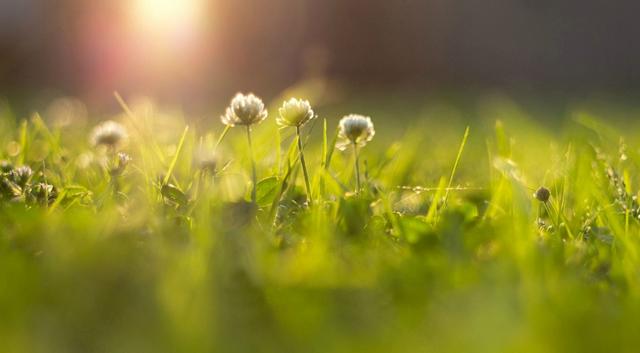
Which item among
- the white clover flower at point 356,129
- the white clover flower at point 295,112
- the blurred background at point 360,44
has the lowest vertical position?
the blurred background at point 360,44

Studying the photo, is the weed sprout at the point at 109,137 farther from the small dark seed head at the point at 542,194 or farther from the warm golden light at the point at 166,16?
the warm golden light at the point at 166,16

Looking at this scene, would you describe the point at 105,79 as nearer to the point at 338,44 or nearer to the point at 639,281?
the point at 338,44

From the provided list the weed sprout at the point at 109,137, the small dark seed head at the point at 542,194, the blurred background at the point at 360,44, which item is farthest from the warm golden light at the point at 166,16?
the small dark seed head at the point at 542,194

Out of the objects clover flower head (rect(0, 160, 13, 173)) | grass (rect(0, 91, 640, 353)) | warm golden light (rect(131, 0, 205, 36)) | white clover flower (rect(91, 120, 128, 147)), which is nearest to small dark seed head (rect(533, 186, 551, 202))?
grass (rect(0, 91, 640, 353))

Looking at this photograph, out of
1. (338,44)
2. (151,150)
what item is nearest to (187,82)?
(338,44)

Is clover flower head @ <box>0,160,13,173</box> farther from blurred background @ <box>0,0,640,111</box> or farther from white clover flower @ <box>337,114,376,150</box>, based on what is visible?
blurred background @ <box>0,0,640,111</box>

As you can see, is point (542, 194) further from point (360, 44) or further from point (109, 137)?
point (360, 44)

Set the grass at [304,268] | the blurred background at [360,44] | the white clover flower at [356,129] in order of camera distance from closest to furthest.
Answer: the grass at [304,268], the white clover flower at [356,129], the blurred background at [360,44]
